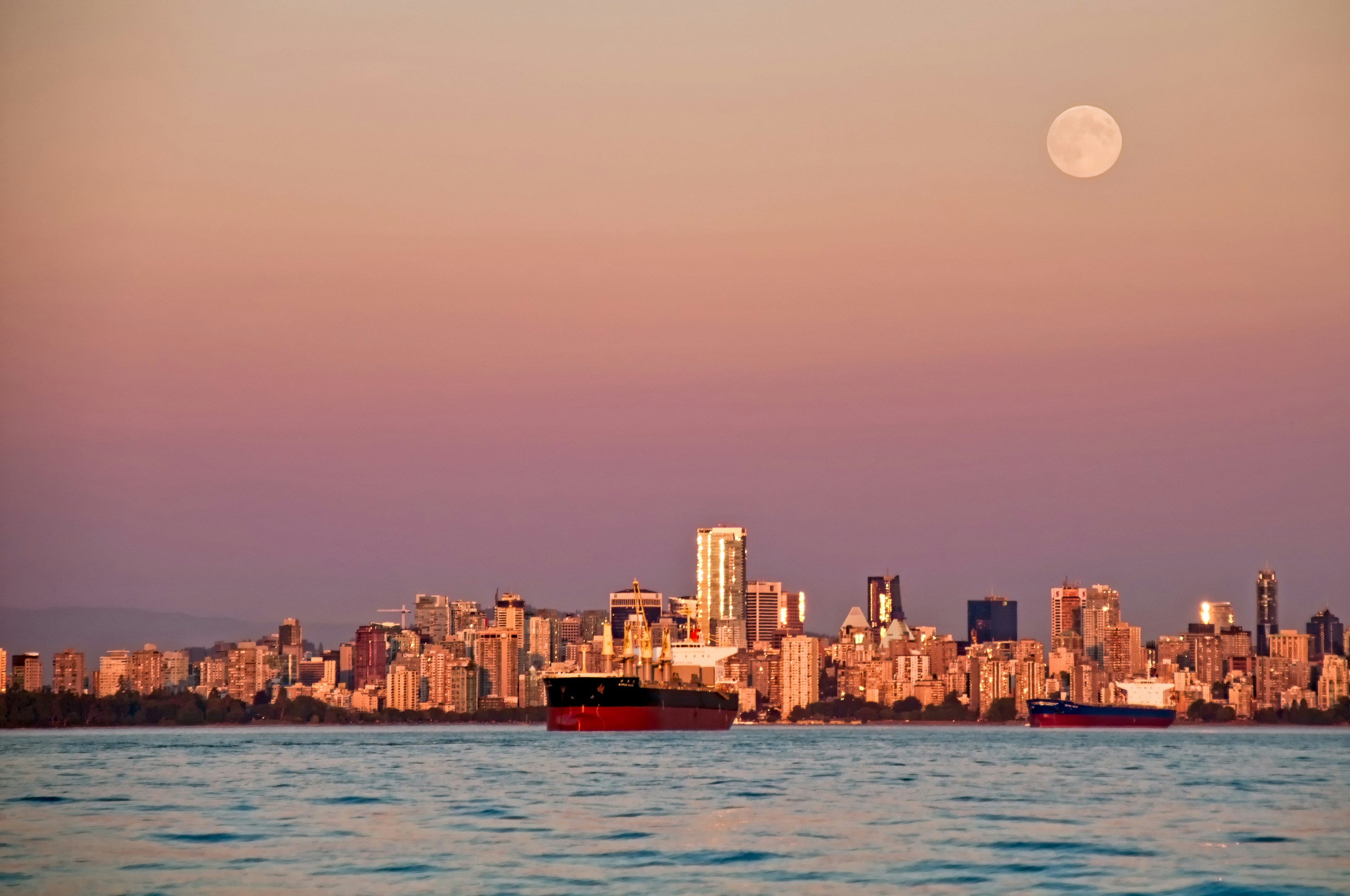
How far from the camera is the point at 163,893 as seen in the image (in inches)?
1492

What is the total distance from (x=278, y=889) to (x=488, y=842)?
11.2 m

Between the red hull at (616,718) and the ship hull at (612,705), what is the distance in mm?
47

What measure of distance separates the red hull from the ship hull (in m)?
0.05

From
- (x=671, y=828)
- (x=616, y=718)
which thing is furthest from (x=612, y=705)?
(x=671, y=828)

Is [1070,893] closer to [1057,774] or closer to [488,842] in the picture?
[488,842]

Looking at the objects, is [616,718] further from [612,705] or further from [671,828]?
[671,828]

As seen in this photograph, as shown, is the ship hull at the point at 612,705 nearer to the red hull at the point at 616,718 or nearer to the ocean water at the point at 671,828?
the red hull at the point at 616,718

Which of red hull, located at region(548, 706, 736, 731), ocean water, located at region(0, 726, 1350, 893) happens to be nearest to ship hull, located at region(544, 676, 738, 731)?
red hull, located at region(548, 706, 736, 731)

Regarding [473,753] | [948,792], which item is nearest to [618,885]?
[948,792]

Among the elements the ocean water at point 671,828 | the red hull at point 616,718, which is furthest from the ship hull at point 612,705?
the ocean water at point 671,828

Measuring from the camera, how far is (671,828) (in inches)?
2106

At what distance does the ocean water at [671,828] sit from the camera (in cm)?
4066

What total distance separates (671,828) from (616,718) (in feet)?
400

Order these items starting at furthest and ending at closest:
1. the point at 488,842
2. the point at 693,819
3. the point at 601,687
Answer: the point at 601,687
the point at 693,819
the point at 488,842
